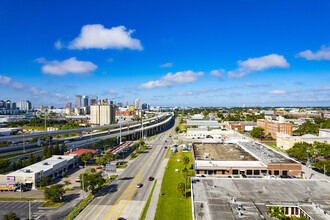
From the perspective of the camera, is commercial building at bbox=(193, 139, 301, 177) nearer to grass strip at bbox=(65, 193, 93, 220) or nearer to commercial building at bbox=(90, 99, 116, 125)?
grass strip at bbox=(65, 193, 93, 220)

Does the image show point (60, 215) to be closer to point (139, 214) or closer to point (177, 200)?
point (139, 214)

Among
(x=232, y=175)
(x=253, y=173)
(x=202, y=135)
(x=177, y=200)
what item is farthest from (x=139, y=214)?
(x=202, y=135)

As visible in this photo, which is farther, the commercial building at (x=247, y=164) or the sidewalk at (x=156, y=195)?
the commercial building at (x=247, y=164)

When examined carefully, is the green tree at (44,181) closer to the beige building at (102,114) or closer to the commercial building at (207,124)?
the commercial building at (207,124)

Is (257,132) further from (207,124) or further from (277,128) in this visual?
(207,124)

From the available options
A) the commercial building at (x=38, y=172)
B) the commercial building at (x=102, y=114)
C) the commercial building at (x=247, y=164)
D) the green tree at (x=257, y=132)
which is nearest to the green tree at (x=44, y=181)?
the commercial building at (x=38, y=172)

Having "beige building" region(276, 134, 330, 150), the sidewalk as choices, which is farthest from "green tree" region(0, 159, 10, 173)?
"beige building" region(276, 134, 330, 150)

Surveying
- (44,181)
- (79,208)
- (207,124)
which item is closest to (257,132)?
(207,124)
